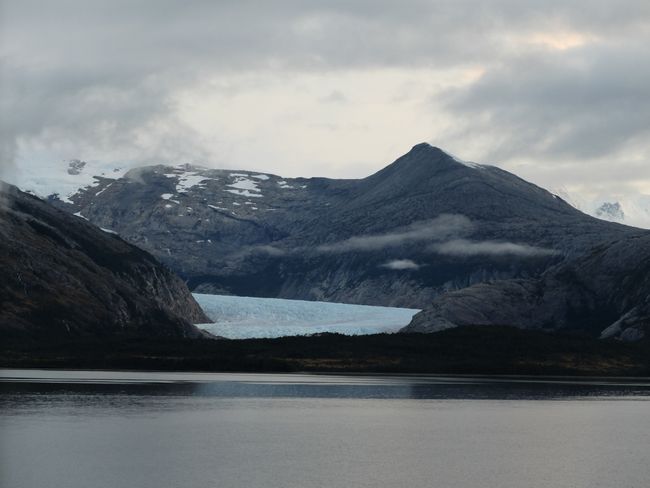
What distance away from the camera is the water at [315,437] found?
260 feet

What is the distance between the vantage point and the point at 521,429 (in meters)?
114

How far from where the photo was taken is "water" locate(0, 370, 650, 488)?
260 feet

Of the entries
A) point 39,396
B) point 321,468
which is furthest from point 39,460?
point 39,396

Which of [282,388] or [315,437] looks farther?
[282,388]

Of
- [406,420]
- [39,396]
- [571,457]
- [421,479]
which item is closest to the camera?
[421,479]

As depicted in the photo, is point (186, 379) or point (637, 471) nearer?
point (637, 471)

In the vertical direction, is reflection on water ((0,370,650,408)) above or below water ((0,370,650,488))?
above

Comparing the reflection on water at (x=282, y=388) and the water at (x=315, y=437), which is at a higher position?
the reflection on water at (x=282, y=388)

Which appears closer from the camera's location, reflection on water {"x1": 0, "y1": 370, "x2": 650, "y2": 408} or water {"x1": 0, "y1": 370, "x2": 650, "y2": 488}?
water {"x1": 0, "y1": 370, "x2": 650, "y2": 488}

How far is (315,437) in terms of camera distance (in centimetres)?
10188

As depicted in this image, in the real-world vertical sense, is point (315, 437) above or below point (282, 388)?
below

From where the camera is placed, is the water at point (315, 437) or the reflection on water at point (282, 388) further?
the reflection on water at point (282, 388)

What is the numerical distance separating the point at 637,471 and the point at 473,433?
1028 inches

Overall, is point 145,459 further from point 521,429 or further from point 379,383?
point 379,383
